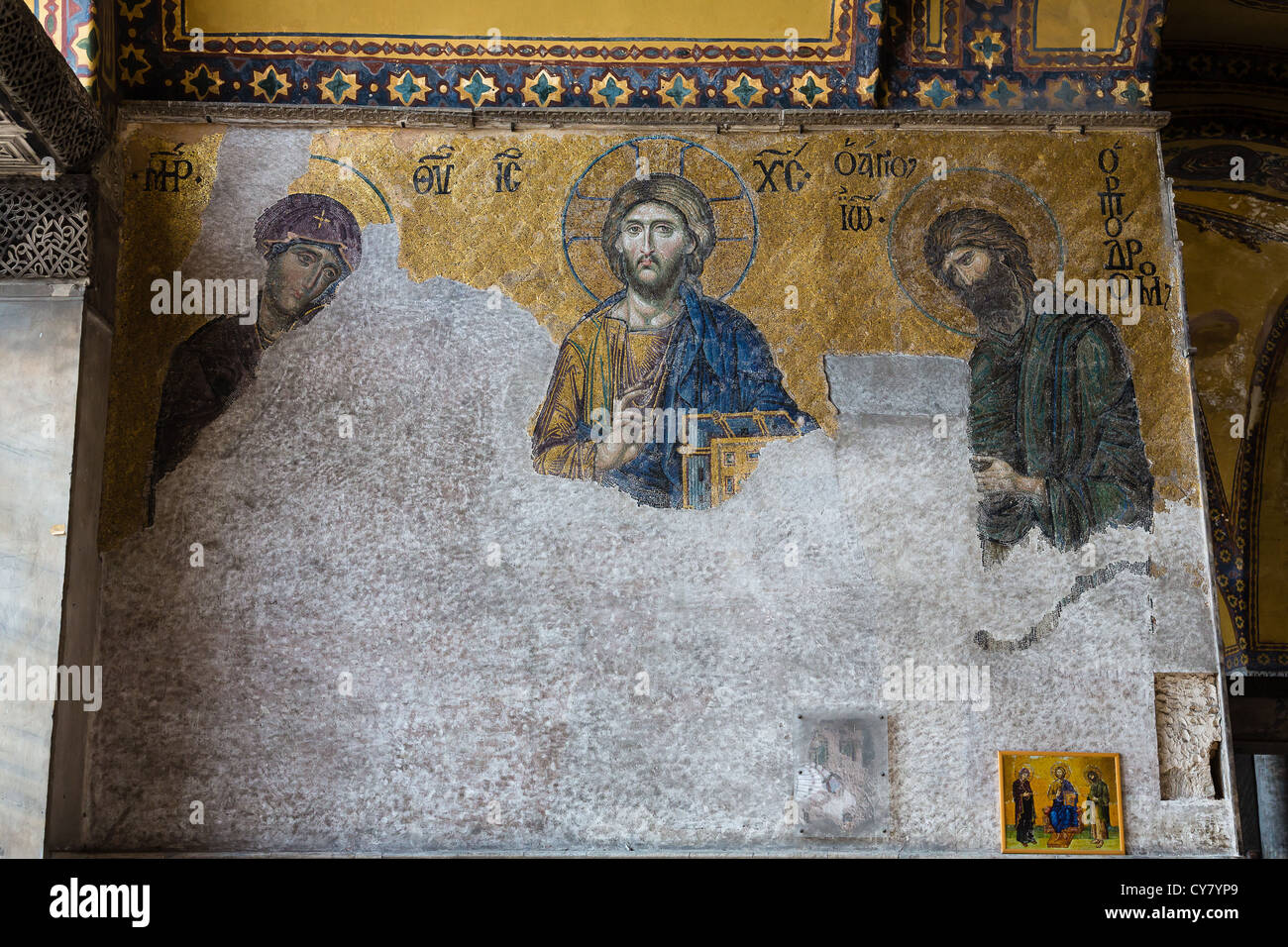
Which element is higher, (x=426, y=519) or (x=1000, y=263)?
(x=1000, y=263)

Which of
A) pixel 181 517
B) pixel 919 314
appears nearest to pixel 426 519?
pixel 181 517

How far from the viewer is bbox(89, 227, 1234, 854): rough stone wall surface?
5.06 meters

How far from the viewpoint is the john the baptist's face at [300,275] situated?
5531 millimetres

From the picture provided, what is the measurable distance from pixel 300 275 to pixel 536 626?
1.92m

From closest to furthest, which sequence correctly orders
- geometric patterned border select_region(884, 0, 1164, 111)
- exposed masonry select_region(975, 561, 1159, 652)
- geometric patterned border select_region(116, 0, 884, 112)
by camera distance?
exposed masonry select_region(975, 561, 1159, 652), geometric patterned border select_region(116, 0, 884, 112), geometric patterned border select_region(884, 0, 1164, 111)

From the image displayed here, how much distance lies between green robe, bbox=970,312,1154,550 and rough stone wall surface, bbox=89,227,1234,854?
0.35 ft

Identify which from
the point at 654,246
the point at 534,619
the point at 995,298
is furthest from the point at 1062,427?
the point at 534,619

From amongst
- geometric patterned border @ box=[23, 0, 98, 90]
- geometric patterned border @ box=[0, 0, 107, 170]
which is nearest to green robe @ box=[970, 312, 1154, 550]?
geometric patterned border @ box=[0, 0, 107, 170]

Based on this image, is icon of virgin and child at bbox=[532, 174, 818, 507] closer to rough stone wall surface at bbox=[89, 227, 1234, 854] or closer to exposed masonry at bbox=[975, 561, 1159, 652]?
rough stone wall surface at bbox=[89, 227, 1234, 854]

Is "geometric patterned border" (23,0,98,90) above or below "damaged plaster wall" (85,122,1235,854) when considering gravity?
above

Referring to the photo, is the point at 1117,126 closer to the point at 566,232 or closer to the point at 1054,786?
the point at 566,232

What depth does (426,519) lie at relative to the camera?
17.5ft

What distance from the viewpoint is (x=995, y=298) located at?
5641 millimetres
